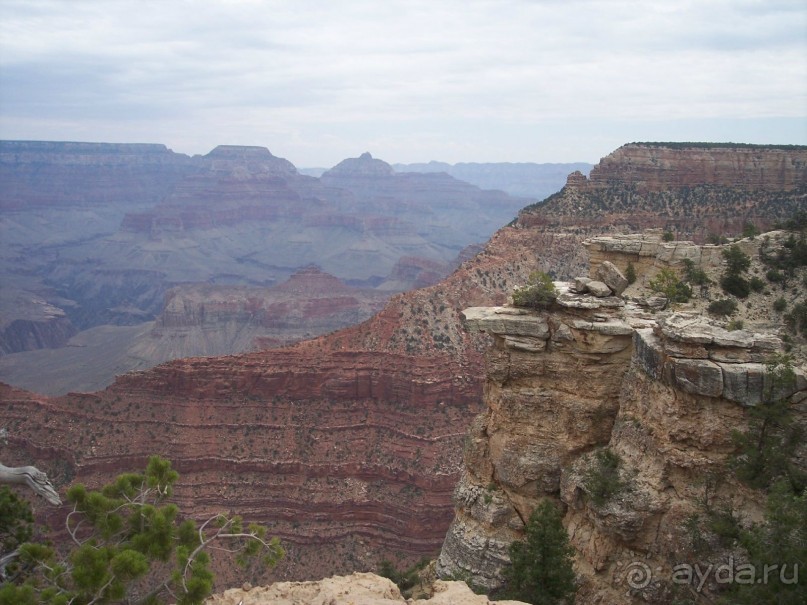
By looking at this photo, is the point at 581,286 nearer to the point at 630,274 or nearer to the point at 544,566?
the point at 630,274

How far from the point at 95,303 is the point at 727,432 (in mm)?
191046

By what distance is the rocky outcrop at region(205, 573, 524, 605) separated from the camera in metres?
15.9

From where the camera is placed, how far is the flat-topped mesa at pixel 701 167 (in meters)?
64.4

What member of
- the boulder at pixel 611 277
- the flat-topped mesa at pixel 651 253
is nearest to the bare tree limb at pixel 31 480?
the boulder at pixel 611 277

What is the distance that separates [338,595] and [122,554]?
547cm

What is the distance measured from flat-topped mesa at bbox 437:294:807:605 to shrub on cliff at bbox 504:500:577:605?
2.07 feet

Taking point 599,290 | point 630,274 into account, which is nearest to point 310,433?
point 630,274

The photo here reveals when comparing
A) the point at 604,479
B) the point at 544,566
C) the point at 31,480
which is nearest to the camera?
the point at 31,480

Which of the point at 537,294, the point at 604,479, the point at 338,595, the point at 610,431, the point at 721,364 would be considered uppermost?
the point at 537,294

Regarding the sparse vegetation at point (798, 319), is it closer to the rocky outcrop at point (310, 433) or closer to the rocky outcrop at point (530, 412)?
the rocky outcrop at point (530, 412)

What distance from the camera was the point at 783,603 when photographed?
14320 millimetres

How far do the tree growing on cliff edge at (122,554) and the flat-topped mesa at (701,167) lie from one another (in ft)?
209

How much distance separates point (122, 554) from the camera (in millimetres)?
13289

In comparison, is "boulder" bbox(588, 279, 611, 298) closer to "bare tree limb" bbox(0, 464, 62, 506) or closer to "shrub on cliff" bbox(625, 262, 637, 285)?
"shrub on cliff" bbox(625, 262, 637, 285)
